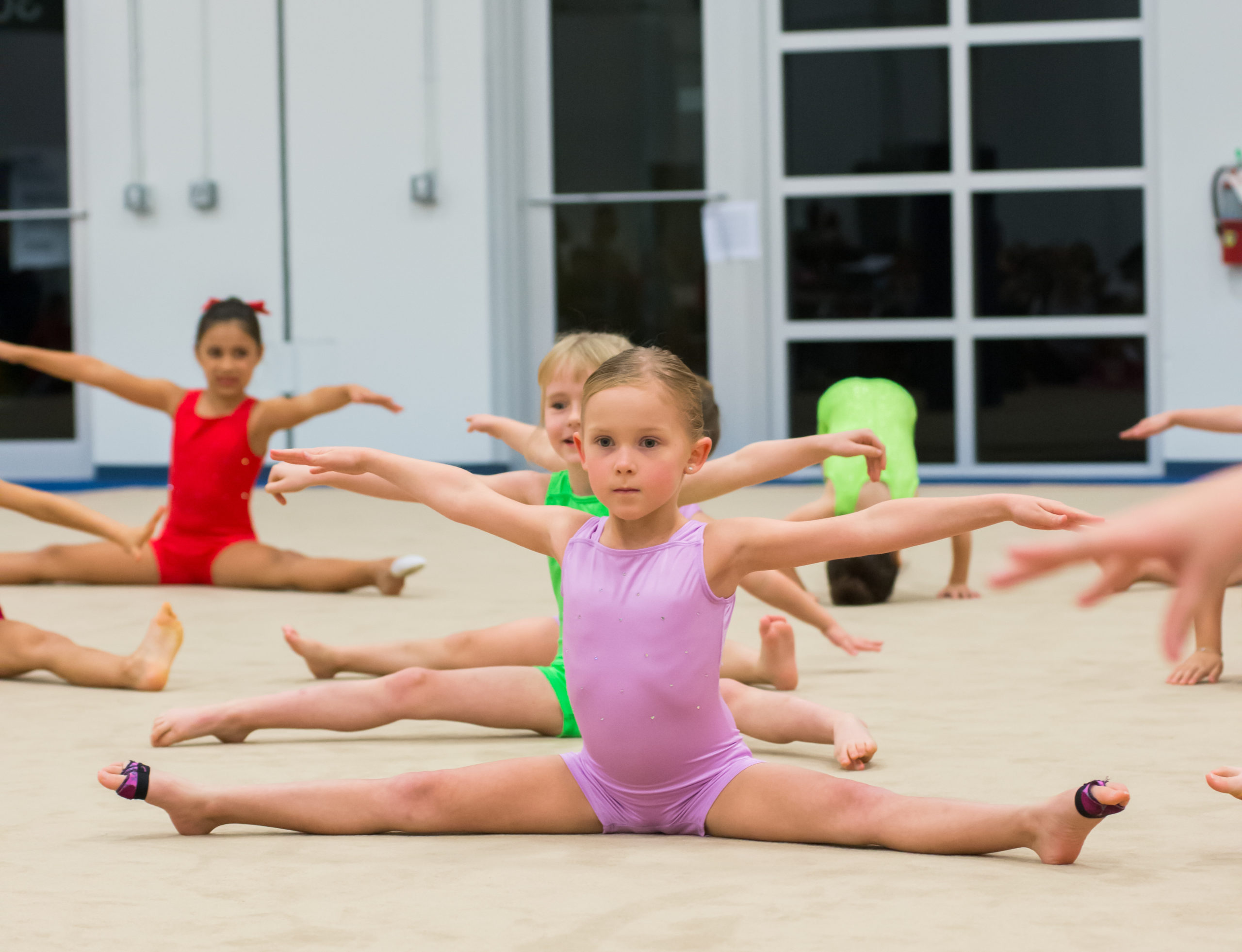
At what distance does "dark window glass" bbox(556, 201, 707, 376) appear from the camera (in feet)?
30.3

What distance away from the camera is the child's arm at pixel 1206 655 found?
3.37 metres

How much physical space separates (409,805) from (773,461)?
→ 947 mm

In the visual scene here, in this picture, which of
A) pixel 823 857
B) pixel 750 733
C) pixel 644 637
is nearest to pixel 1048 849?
pixel 823 857

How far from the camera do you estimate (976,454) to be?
29.7 ft

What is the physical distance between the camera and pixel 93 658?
3.51 metres

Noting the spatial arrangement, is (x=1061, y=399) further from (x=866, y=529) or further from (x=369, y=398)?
(x=866, y=529)

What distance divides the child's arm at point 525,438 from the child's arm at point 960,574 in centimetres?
169

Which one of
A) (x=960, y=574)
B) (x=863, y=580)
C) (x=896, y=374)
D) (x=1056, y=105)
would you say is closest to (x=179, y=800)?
(x=863, y=580)

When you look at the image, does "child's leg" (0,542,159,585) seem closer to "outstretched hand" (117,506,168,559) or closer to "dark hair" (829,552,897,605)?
"outstretched hand" (117,506,168,559)

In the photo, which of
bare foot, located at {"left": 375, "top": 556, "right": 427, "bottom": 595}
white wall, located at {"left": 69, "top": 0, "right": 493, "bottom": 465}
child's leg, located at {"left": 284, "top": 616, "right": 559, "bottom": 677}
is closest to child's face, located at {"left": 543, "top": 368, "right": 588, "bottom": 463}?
child's leg, located at {"left": 284, "top": 616, "right": 559, "bottom": 677}

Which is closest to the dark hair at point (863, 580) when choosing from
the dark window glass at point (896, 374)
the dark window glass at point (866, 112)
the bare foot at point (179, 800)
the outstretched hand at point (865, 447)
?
the outstretched hand at point (865, 447)

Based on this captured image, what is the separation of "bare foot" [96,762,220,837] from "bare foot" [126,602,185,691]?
1216 millimetres

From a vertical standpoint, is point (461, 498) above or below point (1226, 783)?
above

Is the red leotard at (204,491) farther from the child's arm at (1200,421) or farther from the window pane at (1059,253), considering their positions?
the window pane at (1059,253)
